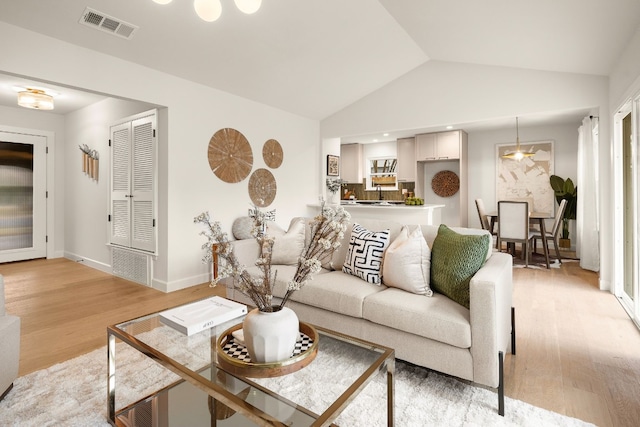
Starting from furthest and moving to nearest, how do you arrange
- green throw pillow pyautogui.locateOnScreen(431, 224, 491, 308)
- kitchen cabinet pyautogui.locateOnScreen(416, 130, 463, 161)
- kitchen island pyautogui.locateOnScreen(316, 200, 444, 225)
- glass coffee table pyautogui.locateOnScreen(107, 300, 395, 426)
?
kitchen cabinet pyautogui.locateOnScreen(416, 130, 463, 161) < kitchen island pyautogui.locateOnScreen(316, 200, 444, 225) < green throw pillow pyautogui.locateOnScreen(431, 224, 491, 308) < glass coffee table pyautogui.locateOnScreen(107, 300, 395, 426)

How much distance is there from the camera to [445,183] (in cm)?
777

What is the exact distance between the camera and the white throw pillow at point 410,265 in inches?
88.0

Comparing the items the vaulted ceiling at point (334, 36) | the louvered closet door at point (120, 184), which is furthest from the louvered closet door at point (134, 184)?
the vaulted ceiling at point (334, 36)

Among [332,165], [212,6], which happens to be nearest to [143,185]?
[212,6]

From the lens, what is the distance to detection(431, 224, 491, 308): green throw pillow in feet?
6.72

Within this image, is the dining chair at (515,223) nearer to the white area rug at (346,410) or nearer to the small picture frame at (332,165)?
the small picture frame at (332,165)

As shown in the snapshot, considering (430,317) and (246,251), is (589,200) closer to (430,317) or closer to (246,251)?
(430,317)

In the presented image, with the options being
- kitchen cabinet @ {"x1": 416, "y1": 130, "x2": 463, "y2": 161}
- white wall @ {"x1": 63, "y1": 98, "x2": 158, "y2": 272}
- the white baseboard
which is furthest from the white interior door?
kitchen cabinet @ {"x1": 416, "y1": 130, "x2": 463, "y2": 161}

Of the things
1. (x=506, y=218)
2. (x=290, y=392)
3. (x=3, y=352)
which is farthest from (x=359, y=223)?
(x=506, y=218)

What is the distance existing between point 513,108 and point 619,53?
125 centimetres

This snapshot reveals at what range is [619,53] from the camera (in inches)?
129

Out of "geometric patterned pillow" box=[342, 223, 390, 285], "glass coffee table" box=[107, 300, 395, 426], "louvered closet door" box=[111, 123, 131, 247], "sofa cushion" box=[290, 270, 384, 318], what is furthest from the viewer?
"louvered closet door" box=[111, 123, 131, 247]

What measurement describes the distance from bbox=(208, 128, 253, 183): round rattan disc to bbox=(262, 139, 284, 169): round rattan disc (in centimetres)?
30

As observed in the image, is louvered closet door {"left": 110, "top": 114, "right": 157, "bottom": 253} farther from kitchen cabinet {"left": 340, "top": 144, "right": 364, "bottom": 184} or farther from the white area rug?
kitchen cabinet {"left": 340, "top": 144, "right": 364, "bottom": 184}
